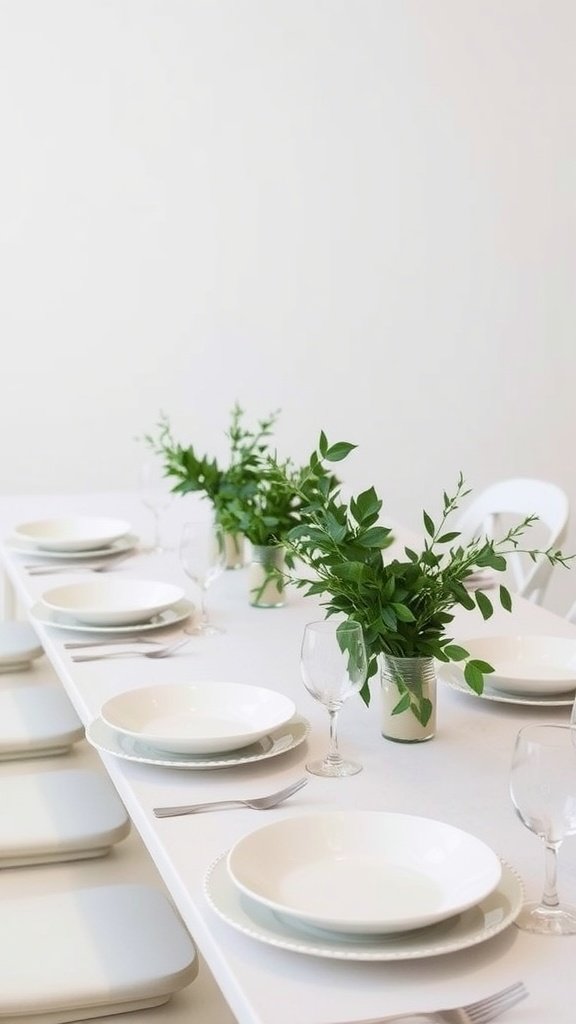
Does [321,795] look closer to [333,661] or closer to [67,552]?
[333,661]

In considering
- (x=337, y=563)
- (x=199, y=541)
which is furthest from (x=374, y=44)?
(x=337, y=563)

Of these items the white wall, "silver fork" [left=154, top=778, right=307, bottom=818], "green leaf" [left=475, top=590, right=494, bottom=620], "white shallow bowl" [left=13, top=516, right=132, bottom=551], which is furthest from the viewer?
the white wall

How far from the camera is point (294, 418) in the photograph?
4.81 meters

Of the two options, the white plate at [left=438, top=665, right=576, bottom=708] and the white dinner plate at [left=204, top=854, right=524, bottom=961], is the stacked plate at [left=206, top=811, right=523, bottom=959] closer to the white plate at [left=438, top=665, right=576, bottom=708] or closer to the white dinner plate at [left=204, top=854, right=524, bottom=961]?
the white dinner plate at [left=204, top=854, right=524, bottom=961]

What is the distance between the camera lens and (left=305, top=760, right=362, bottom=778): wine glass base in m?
1.44

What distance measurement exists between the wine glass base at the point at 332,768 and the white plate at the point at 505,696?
0.24 meters

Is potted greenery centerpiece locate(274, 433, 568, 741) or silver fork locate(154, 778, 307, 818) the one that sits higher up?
potted greenery centerpiece locate(274, 433, 568, 741)

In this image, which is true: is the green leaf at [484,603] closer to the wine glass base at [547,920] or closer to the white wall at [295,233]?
the wine glass base at [547,920]

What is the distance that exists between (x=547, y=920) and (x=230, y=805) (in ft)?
1.21

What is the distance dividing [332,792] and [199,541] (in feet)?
2.33

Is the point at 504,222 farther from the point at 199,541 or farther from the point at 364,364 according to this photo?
the point at 199,541

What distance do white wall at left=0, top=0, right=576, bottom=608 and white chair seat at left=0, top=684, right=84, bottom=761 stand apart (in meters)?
2.19

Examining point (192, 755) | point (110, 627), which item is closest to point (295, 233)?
point (110, 627)

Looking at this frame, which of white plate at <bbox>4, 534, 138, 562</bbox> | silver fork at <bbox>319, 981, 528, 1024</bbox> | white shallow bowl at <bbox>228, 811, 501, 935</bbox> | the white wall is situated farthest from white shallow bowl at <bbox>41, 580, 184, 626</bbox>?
the white wall
